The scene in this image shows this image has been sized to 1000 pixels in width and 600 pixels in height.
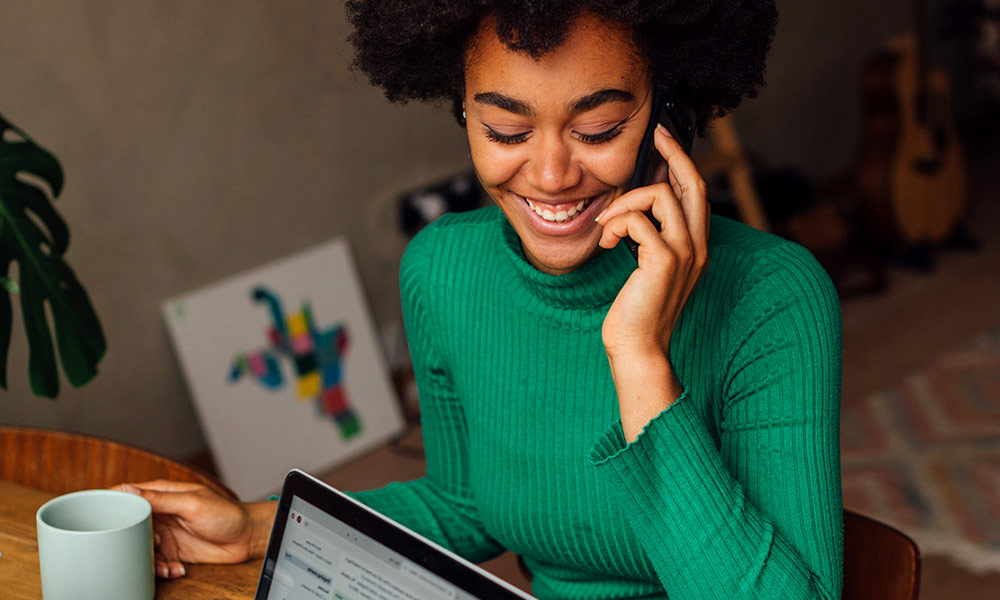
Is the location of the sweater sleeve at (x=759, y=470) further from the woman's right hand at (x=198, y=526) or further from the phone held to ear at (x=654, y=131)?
the woman's right hand at (x=198, y=526)

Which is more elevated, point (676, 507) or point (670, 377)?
point (670, 377)

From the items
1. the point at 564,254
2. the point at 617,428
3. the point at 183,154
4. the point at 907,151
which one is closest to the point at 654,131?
the point at 564,254

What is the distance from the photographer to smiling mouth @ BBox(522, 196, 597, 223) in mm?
1064

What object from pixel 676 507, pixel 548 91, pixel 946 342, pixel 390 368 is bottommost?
pixel 946 342

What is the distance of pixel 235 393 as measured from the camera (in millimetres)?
3078

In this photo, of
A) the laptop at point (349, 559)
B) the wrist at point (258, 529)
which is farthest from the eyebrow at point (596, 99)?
the wrist at point (258, 529)

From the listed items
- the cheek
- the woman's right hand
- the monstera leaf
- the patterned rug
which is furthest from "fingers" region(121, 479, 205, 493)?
the patterned rug

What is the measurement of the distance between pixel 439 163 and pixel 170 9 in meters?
1.05

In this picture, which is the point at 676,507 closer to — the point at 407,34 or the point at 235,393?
the point at 407,34

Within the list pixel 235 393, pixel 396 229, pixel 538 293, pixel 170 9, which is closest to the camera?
pixel 538 293

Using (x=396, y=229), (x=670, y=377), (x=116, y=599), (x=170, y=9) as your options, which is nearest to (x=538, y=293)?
(x=670, y=377)

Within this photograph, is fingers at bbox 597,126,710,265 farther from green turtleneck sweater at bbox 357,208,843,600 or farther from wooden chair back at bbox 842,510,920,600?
wooden chair back at bbox 842,510,920,600

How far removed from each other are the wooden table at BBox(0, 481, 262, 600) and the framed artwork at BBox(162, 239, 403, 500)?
1842 mm

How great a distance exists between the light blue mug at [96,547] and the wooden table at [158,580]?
0.06 meters
